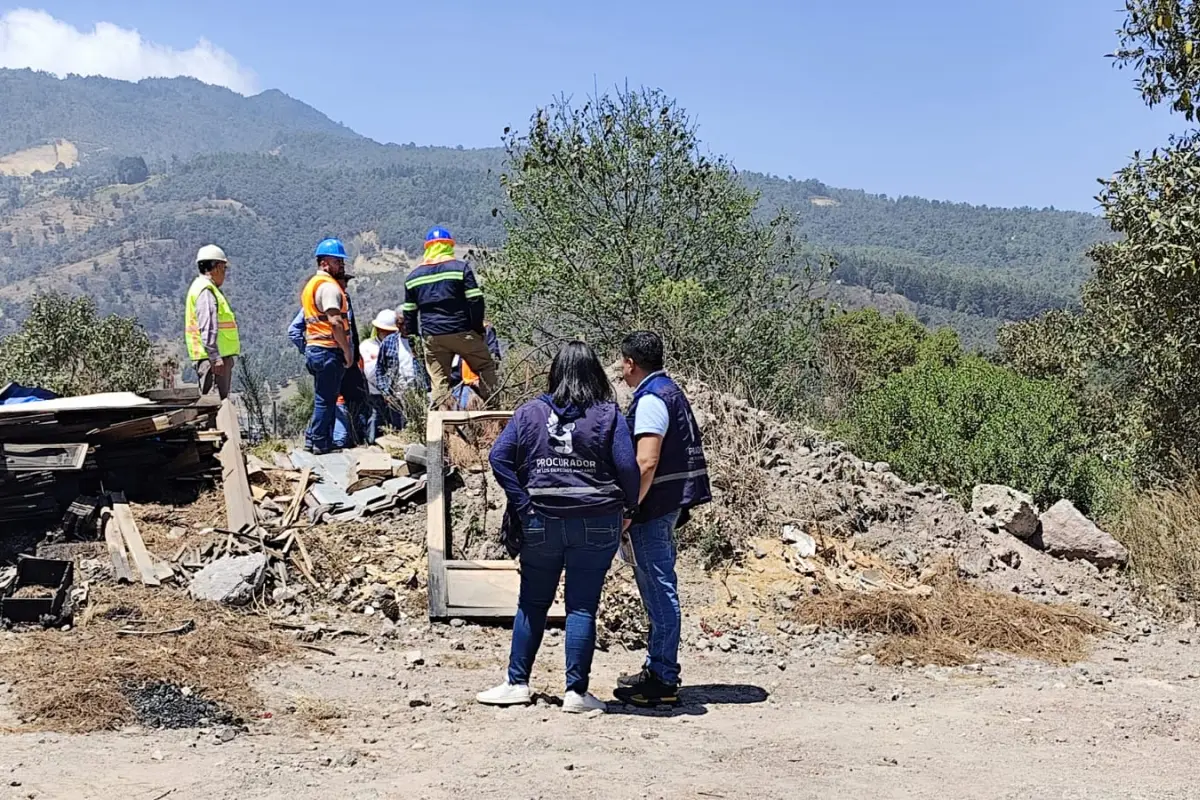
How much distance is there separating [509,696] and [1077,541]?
5.81 metres

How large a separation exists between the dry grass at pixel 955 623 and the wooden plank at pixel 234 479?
4125 mm

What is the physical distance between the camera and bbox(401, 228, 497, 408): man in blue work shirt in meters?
9.62

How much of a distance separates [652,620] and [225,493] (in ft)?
14.2

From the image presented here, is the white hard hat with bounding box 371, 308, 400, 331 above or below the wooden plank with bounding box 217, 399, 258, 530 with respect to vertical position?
above

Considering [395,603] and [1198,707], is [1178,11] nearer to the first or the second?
[1198,707]

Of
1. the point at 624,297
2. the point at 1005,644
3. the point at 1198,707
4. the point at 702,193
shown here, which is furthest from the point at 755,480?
the point at 702,193

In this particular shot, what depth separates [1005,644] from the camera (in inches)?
281

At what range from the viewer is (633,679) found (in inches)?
233

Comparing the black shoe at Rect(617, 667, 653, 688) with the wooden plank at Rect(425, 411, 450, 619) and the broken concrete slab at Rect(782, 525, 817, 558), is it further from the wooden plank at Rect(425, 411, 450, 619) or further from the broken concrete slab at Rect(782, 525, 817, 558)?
the broken concrete slab at Rect(782, 525, 817, 558)

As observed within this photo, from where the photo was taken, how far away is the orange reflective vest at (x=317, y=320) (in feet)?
32.2

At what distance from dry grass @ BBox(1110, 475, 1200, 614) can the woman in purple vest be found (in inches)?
207

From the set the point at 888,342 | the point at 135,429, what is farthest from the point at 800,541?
the point at 888,342

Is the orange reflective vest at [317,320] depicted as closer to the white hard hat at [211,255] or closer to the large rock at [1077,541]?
the white hard hat at [211,255]

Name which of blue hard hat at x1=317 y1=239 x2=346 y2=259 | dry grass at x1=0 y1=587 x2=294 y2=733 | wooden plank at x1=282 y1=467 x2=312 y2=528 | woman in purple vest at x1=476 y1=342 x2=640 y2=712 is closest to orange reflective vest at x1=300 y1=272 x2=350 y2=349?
blue hard hat at x1=317 y1=239 x2=346 y2=259
